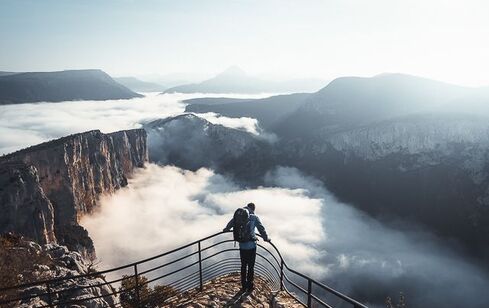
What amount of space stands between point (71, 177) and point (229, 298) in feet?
342

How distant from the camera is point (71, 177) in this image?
4259 inches

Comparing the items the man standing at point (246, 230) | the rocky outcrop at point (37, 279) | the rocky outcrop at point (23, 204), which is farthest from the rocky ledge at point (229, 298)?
the rocky outcrop at point (23, 204)

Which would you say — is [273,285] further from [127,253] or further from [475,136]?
[475,136]

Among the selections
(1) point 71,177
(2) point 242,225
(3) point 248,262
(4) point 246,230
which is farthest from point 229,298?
(1) point 71,177

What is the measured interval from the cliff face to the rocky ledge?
2569 inches

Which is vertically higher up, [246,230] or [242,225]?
[242,225]

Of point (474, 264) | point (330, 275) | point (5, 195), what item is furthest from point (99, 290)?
point (474, 264)

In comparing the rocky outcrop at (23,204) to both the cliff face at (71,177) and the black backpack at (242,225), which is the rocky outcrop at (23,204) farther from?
the black backpack at (242,225)

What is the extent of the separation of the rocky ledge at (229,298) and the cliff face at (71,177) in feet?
214

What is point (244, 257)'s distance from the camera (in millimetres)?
15000

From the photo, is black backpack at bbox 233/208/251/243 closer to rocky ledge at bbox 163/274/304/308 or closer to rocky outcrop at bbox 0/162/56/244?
rocky ledge at bbox 163/274/304/308

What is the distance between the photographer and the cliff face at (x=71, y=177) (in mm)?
87312

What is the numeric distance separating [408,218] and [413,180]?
20.3 meters

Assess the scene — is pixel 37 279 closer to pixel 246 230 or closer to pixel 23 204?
pixel 246 230
